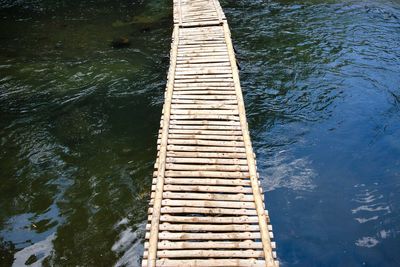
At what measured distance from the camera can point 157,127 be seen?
38.5 feet

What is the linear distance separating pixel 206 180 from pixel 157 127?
417cm

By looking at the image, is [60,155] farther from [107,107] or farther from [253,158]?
[253,158]

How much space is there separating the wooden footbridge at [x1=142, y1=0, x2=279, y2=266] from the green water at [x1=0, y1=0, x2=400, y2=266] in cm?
153

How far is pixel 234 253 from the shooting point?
21.4 feet

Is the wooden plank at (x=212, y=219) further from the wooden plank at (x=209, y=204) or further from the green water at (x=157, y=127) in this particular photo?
the green water at (x=157, y=127)

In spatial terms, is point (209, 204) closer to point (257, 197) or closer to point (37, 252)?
point (257, 197)

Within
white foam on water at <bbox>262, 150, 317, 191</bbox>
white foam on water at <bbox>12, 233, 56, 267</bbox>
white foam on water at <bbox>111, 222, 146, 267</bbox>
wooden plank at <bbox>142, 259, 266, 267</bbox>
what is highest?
wooden plank at <bbox>142, 259, 266, 267</bbox>

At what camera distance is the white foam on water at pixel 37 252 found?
315 inches

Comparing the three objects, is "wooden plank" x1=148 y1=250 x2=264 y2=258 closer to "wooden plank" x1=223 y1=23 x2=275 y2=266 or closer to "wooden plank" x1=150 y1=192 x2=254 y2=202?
"wooden plank" x1=223 y1=23 x2=275 y2=266

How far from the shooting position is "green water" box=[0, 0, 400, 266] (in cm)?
855

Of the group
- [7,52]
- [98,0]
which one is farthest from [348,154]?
[98,0]

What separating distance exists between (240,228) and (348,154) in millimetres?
5333

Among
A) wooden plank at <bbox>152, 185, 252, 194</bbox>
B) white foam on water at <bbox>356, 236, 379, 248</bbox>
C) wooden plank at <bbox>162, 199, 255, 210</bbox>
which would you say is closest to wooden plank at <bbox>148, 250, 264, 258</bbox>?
wooden plank at <bbox>162, 199, 255, 210</bbox>

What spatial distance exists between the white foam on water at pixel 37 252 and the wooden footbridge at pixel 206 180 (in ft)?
9.54
